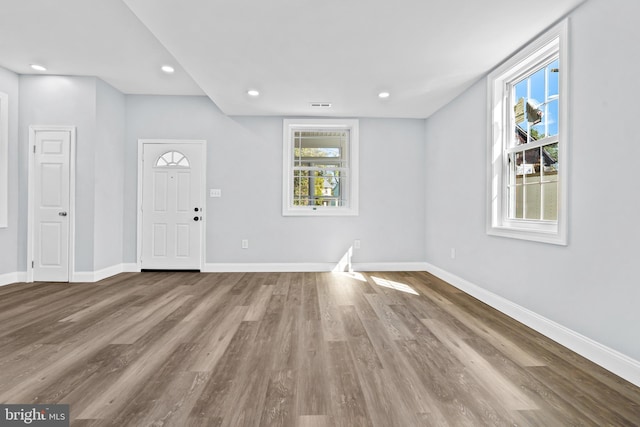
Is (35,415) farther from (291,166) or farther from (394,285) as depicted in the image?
(291,166)

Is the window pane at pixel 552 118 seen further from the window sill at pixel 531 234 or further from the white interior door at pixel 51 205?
the white interior door at pixel 51 205

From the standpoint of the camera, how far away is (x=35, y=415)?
4.79 feet

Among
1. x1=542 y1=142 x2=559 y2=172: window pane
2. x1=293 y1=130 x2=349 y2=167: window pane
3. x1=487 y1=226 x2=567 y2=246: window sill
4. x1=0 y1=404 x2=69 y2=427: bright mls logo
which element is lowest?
x1=0 y1=404 x2=69 y2=427: bright mls logo

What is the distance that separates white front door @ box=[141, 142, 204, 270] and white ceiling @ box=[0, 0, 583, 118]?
3.39ft

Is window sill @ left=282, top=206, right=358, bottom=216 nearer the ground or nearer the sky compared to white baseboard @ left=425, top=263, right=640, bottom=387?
nearer the sky

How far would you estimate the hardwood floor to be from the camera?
58.1 inches

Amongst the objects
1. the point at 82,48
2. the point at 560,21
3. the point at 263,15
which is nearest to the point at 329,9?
the point at 263,15

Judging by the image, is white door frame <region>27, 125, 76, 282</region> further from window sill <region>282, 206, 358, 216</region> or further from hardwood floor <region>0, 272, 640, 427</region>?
window sill <region>282, 206, 358, 216</region>

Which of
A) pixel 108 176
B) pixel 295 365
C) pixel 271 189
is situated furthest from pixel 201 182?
pixel 295 365

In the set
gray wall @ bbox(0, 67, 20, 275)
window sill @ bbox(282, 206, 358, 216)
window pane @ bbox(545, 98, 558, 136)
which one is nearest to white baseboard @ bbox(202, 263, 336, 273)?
window sill @ bbox(282, 206, 358, 216)

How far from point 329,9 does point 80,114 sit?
12.4 ft

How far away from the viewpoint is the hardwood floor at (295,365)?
A: 4.84ft

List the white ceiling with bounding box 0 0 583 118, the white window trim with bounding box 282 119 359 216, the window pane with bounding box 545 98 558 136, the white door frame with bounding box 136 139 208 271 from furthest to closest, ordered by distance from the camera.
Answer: the white window trim with bounding box 282 119 359 216
the white door frame with bounding box 136 139 208 271
the window pane with bounding box 545 98 558 136
the white ceiling with bounding box 0 0 583 118

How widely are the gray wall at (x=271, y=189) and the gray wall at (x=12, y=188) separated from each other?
1245mm
